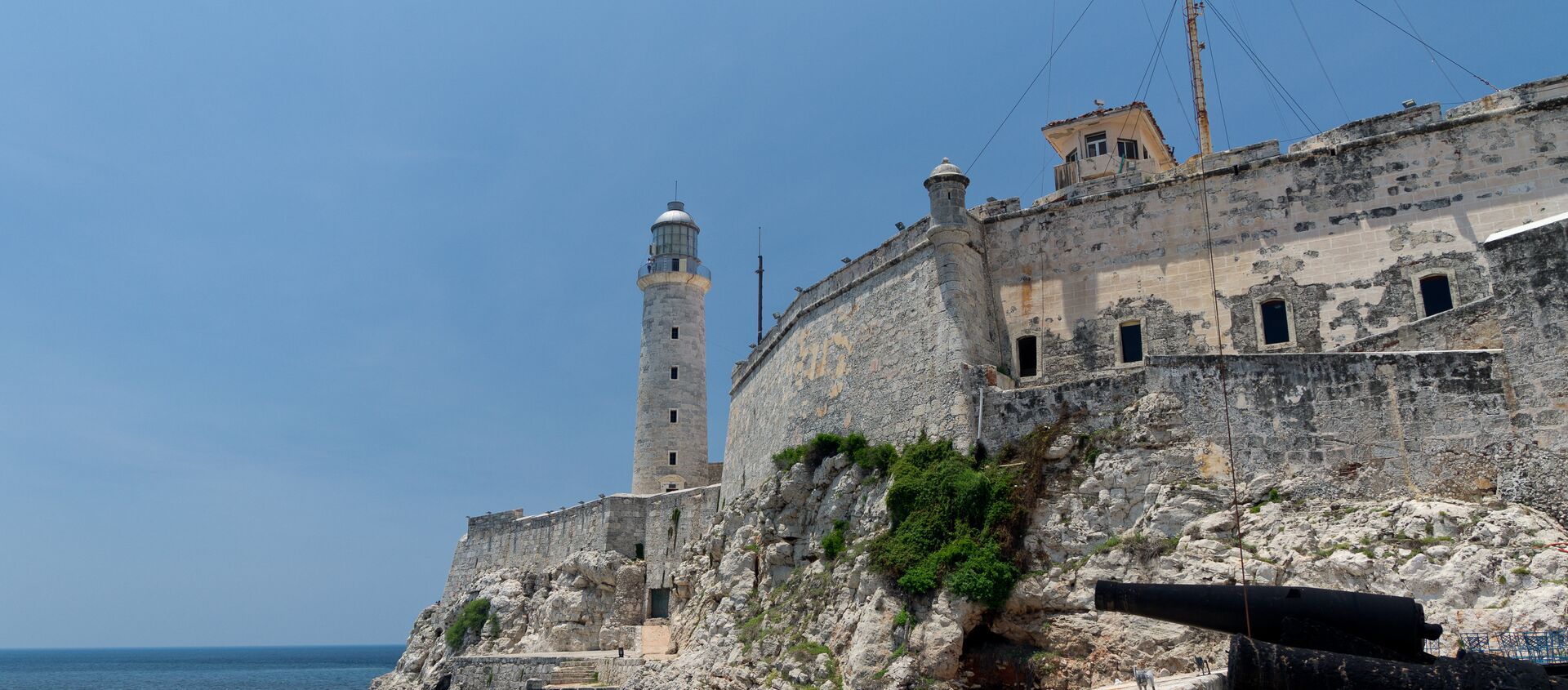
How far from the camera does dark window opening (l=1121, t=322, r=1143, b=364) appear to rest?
2039 centimetres

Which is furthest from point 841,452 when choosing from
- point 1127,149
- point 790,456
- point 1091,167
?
point 1127,149

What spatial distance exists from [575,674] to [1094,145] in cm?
1831

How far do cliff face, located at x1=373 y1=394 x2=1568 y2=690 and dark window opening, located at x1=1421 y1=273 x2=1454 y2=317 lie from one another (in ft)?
16.8

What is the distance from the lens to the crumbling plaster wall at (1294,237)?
17703 millimetres

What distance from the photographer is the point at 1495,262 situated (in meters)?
13.8

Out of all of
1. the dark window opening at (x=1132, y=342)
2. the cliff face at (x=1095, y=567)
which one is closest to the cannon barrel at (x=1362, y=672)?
the cliff face at (x=1095, y=567)

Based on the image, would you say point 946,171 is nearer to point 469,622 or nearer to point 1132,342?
point 1132,342

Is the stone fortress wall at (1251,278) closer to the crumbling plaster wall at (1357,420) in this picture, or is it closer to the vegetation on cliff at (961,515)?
the crumbling plaster wall at (1357,420)

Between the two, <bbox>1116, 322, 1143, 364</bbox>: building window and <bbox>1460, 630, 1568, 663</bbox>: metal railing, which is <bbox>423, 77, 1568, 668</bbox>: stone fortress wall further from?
<bbox>1460, 630, 1568, 663</bbox>: metal railing

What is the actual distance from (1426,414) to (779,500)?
42.8 ft

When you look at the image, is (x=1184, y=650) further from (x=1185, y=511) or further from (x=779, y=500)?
(x=779, y=500)

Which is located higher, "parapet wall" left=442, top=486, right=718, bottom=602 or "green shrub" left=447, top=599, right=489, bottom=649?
"parapet wall" left=442, top=486, right=718, bottom=602

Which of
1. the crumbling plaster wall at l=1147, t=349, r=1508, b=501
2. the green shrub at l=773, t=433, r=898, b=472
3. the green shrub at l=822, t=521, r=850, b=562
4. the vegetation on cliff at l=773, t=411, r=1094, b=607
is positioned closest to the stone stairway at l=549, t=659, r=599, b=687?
the green shrub at l=773, t=433, r=898, b=472

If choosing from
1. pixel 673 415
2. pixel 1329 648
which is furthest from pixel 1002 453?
pixel 673 415
